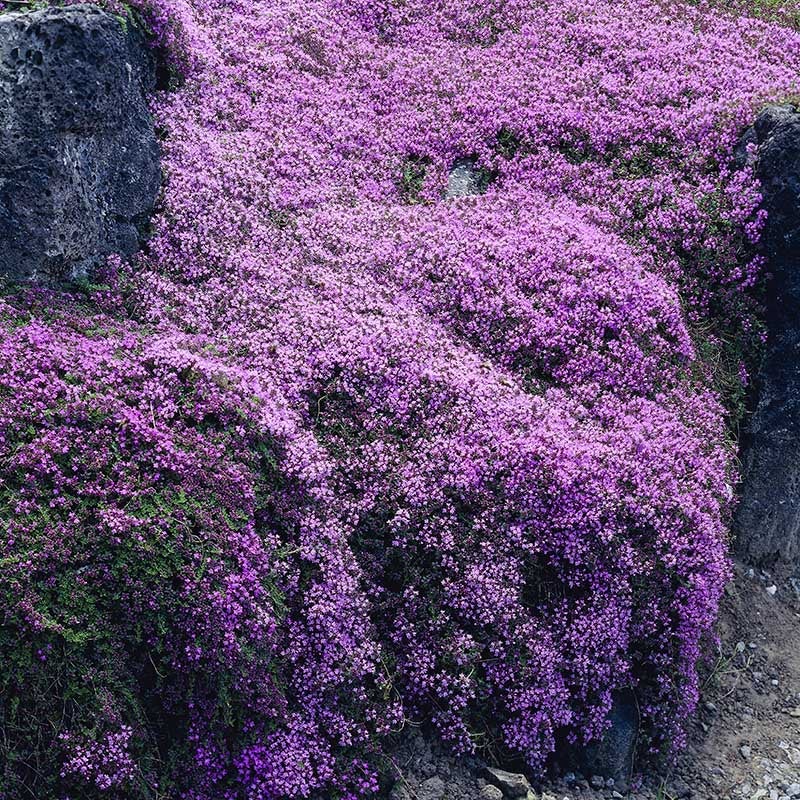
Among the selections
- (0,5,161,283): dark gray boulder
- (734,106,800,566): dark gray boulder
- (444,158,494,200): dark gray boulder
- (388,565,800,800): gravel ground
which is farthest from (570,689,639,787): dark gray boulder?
(0,5,161,283): dark gray boulder

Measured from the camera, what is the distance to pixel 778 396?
9250 millimetres

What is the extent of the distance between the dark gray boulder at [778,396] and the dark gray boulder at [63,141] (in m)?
6.65

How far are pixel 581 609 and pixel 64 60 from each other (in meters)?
6.20

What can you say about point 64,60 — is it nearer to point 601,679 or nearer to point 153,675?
point 153,675

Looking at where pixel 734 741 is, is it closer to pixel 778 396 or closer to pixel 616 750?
pixel 616 750

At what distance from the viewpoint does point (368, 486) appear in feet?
23.0

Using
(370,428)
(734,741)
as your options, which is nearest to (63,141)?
(370,428)

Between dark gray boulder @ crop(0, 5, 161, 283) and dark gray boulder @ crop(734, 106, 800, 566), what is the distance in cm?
665

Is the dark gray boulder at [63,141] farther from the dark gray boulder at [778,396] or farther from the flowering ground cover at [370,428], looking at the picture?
the dark gray boulder at [778,396]

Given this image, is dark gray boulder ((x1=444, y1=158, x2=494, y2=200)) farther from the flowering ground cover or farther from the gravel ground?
the gravel ground

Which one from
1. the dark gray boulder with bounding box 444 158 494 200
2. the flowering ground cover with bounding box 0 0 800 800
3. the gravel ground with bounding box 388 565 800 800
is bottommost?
the gravel ground with bounding box 388 565 800 800

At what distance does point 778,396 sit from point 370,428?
4690 millimetres

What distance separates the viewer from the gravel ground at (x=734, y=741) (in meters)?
6.50

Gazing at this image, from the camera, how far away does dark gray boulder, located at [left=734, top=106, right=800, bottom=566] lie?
29.9 ft
